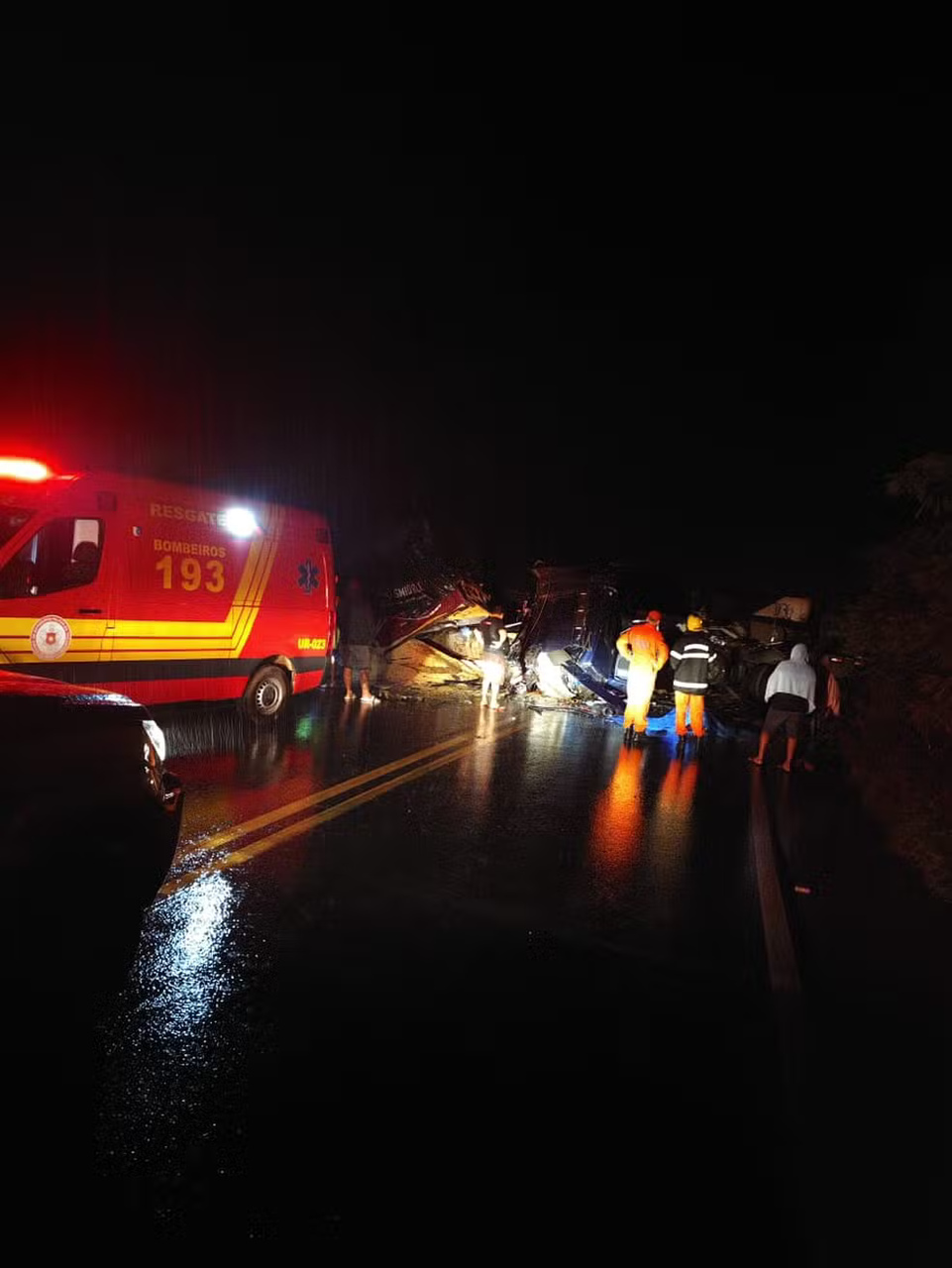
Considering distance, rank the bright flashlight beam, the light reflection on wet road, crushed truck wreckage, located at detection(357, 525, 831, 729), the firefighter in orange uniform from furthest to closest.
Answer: crushed truck wreckage, located at detection(357, 525, 831, 729) → the firefighter in orange uniform → the bright flashlight beam → the light reflection on wet road

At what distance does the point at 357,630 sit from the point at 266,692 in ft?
9.69

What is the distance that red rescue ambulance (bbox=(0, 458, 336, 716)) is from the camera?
6.98 metres

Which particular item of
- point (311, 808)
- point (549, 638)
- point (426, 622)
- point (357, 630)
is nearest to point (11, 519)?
point (311, 808)

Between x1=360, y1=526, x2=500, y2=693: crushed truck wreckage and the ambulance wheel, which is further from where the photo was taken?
x1=360, y1=526, x2=500, y2=693: crushed truck wreckage

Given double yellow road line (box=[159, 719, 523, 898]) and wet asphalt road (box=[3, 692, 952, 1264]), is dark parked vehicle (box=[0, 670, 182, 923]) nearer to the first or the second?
wet asphalt road (box=[3, 692, 952, 1264])

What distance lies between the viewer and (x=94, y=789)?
3004 mm

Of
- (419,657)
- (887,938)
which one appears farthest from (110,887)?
(419,657)

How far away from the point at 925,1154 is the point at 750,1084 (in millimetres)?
564

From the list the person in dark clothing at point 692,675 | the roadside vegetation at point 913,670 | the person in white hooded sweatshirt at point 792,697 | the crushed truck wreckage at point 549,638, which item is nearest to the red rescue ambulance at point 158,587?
the person in dark clothing at point 692,675

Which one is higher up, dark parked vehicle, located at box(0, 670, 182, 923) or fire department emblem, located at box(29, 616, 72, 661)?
fire department emblem, located at box(29, 616, 72, 661)

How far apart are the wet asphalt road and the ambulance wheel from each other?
361 centimetres

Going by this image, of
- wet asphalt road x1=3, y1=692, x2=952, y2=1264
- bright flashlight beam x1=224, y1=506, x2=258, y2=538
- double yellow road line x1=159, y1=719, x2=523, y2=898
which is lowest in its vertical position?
wet asphalt road x1=3, y1=692, x2=952, y2=1264

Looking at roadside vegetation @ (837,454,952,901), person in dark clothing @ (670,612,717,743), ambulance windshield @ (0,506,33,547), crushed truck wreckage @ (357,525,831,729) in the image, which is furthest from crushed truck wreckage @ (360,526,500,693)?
ambulance windshield @ (0,506,33,547)

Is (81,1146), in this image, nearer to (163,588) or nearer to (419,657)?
(163,588)
